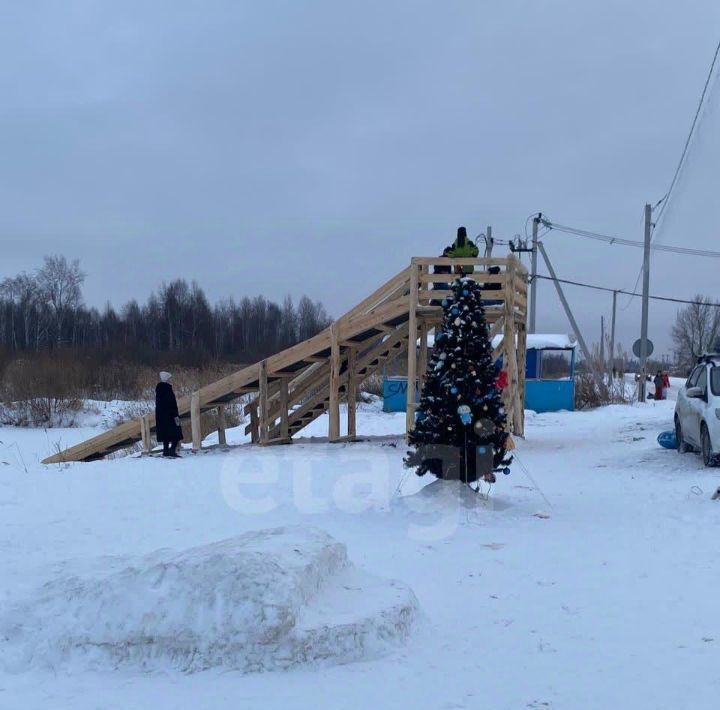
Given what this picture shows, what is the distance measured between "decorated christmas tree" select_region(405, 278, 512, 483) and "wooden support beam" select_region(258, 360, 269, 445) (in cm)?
641

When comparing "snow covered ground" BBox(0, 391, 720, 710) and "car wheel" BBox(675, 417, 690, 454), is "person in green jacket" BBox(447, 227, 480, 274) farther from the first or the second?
"car wheel" BBox(675, 417, 690, 454)

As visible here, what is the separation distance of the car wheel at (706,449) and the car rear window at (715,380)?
20.9 inches

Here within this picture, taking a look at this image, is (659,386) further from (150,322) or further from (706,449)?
(150,322)

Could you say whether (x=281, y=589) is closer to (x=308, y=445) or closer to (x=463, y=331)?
(x=463, y=331)

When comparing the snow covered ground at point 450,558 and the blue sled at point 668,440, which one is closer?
the snow covered ground at point 450,558

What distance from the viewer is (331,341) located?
47.5 ft

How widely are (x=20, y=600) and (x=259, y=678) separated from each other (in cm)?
180

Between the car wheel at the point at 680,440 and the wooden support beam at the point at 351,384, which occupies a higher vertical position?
the wooden support beam at the point at 351,384

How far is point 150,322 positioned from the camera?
268 feet

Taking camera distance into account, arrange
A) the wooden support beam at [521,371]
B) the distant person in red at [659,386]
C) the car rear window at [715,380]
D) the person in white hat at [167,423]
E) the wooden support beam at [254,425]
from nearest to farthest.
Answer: the car rear window at [715,380], the person in white hat at [167,423], the wooden support beam at [521,371], the wooden support beam at [254,425], the distant person in red at [659,386]

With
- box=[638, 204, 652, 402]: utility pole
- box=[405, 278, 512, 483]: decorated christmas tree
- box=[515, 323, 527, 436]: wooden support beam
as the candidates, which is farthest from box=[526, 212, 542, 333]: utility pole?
box=[405, 278, 512, 483]: decorated christmas tree

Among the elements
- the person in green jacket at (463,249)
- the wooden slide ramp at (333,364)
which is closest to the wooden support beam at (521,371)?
the wooden slide ramp at (333,364)

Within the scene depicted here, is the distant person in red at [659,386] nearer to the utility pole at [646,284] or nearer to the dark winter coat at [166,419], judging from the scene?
the utility pole at [646,284]

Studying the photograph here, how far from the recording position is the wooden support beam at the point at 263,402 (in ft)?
48.9
